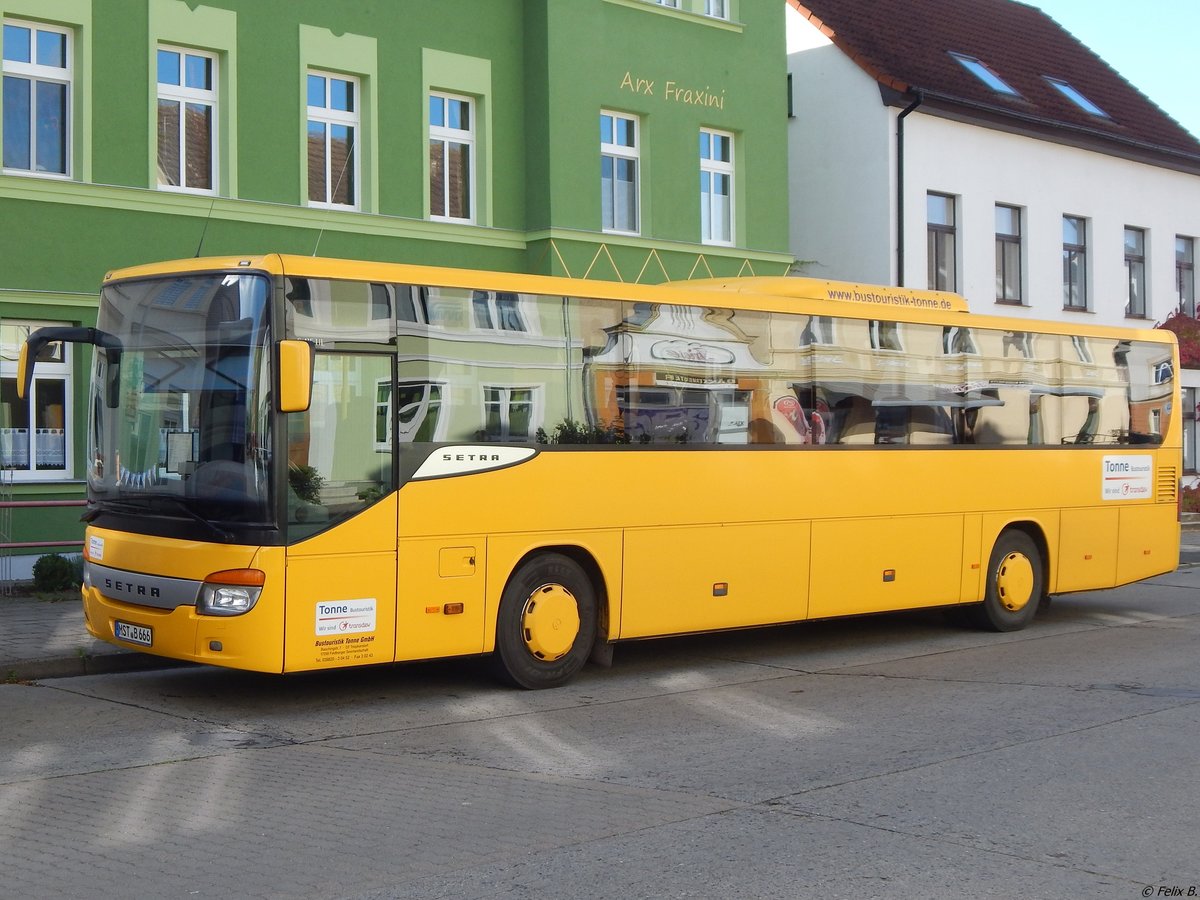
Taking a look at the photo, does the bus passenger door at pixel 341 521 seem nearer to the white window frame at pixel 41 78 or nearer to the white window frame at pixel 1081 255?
the white window frame at pixel 41 78

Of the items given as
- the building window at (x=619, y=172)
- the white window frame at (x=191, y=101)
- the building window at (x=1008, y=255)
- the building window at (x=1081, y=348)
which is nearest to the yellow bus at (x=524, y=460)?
the building window at (x=1081, y=348)

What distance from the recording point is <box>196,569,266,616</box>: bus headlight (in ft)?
30.3

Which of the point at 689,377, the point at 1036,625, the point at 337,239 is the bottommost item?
the point at 1036,625

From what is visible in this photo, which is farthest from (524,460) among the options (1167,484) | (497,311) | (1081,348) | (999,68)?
(999,68)

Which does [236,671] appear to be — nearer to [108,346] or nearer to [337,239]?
[108,346]

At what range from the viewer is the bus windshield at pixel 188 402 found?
936cm

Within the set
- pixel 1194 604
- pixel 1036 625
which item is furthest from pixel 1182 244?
pixel 1036 625

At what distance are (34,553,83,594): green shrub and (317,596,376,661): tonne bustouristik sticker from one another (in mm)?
6945

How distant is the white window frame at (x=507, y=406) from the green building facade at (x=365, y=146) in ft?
18.5

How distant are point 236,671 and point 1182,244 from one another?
1108 inches

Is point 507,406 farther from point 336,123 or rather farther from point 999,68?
point 999,68

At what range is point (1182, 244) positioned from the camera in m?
33.8

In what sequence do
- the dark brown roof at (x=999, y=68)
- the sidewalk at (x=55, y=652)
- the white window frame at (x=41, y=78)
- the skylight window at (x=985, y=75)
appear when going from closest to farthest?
the sidewalk at (x=55, y=652) < the white window frame at (x=41, y=78) < the dark brown roof at (x=999, y=68) < the skylight window at (x=985, y=75)

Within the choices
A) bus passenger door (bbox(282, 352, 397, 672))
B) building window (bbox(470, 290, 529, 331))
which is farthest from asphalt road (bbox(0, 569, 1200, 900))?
building window (bbox(470, 290, 529, 331))
